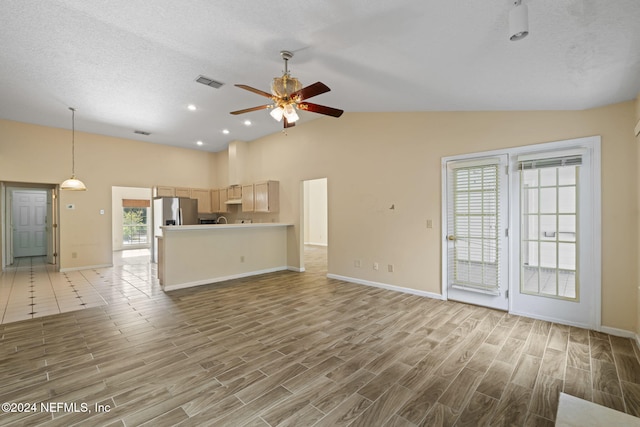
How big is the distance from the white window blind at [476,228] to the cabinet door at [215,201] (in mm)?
6750

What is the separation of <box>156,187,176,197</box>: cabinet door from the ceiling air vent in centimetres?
476

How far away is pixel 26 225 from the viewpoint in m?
8.42

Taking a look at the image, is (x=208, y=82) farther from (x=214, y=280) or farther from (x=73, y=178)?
(x=73, y=178)

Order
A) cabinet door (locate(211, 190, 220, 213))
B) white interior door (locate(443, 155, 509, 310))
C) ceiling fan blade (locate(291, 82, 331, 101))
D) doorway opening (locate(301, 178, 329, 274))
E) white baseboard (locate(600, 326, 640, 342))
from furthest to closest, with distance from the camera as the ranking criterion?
doorway opening (locate(301, 178, 329, 274)) → cabinet door (locate(211, 190, 220, 213)) → white interior door (locate(443, 155, 509, 310)) → white baseboard (locate(600, 326, 640, 342)) → ceiling fan blade (locate(291, 82, 331, 101))

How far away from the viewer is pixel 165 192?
781 cm

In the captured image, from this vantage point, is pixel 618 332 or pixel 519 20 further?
pixel 618 332

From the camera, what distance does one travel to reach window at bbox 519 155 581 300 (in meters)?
3.27

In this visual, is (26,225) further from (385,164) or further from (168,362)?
(385,164)

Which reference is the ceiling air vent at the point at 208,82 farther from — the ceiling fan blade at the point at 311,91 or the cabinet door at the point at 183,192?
the cabinet door at the point at 183,192

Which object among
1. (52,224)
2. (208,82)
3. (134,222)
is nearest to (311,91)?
(208,82)

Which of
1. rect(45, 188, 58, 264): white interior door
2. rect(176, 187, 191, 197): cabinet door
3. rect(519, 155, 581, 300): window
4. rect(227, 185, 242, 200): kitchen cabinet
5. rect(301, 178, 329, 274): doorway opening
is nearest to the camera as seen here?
rect(519, 155, 581, 300): window

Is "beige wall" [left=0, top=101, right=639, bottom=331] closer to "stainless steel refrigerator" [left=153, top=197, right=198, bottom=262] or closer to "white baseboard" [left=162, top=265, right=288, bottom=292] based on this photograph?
"white baseboard" [left=162, top=265, right=288, bottom=292]

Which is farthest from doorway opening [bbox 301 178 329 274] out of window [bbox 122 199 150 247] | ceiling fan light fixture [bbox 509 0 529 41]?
ceiling fan light fixture [bbox 509 0 529 41]

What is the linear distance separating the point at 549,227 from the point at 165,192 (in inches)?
331
